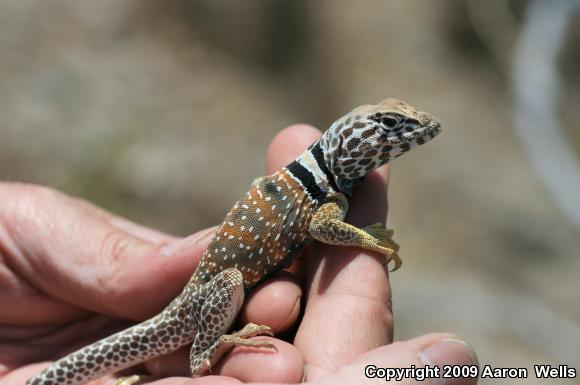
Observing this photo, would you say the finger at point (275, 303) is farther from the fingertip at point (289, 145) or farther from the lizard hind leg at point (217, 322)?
the fingertip at point (289, 145)

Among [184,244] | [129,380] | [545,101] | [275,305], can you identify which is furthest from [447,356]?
[545,101]

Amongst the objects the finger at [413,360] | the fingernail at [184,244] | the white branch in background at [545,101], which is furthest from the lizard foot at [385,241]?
the white branch in background at [545,101]

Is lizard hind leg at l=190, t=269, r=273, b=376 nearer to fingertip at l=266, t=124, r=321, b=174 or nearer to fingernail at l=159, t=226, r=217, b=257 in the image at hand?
fingernail at l=159, t=226, r=217, b=257

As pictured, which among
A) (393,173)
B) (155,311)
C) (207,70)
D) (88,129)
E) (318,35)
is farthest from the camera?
(318,35)

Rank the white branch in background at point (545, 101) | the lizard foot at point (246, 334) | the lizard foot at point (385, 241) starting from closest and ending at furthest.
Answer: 1. the lizard foot at point (246, 334)
2. the lizard foot at point (385, 241)
3. the white branch in background at point (545, 101)

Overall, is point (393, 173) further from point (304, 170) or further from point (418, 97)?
point (304, 170)

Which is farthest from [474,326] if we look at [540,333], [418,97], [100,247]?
[100,247]
